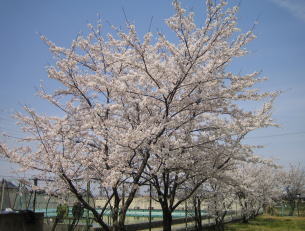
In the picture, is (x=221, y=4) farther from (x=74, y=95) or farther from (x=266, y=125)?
(x=74, y=95)

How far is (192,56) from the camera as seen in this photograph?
752cm

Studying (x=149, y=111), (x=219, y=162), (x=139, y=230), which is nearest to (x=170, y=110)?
(x=149, y=111)

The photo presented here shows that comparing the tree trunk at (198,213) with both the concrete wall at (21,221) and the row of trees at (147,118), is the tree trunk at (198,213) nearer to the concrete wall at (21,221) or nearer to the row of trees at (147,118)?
the row of trees at (147,118)

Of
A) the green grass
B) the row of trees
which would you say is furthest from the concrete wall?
the green grass

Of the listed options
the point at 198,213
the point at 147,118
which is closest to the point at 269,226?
the point at 198,213

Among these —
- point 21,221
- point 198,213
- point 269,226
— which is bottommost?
point 269,226

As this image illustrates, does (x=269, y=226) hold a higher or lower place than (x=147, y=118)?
lower

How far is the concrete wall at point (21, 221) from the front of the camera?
7203 mm

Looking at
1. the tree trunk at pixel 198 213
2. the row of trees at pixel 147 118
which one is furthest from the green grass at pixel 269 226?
the row of trees at pixel 147 118

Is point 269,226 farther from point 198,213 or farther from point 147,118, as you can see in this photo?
point 147,118

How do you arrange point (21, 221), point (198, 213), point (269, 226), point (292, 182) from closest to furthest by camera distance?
point (21, 221) → point (198, 213) → point (269, 226) → point (292, 182)

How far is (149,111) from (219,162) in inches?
116

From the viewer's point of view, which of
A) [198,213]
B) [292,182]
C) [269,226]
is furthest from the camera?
[292,182]

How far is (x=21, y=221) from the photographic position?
7.69 metres
